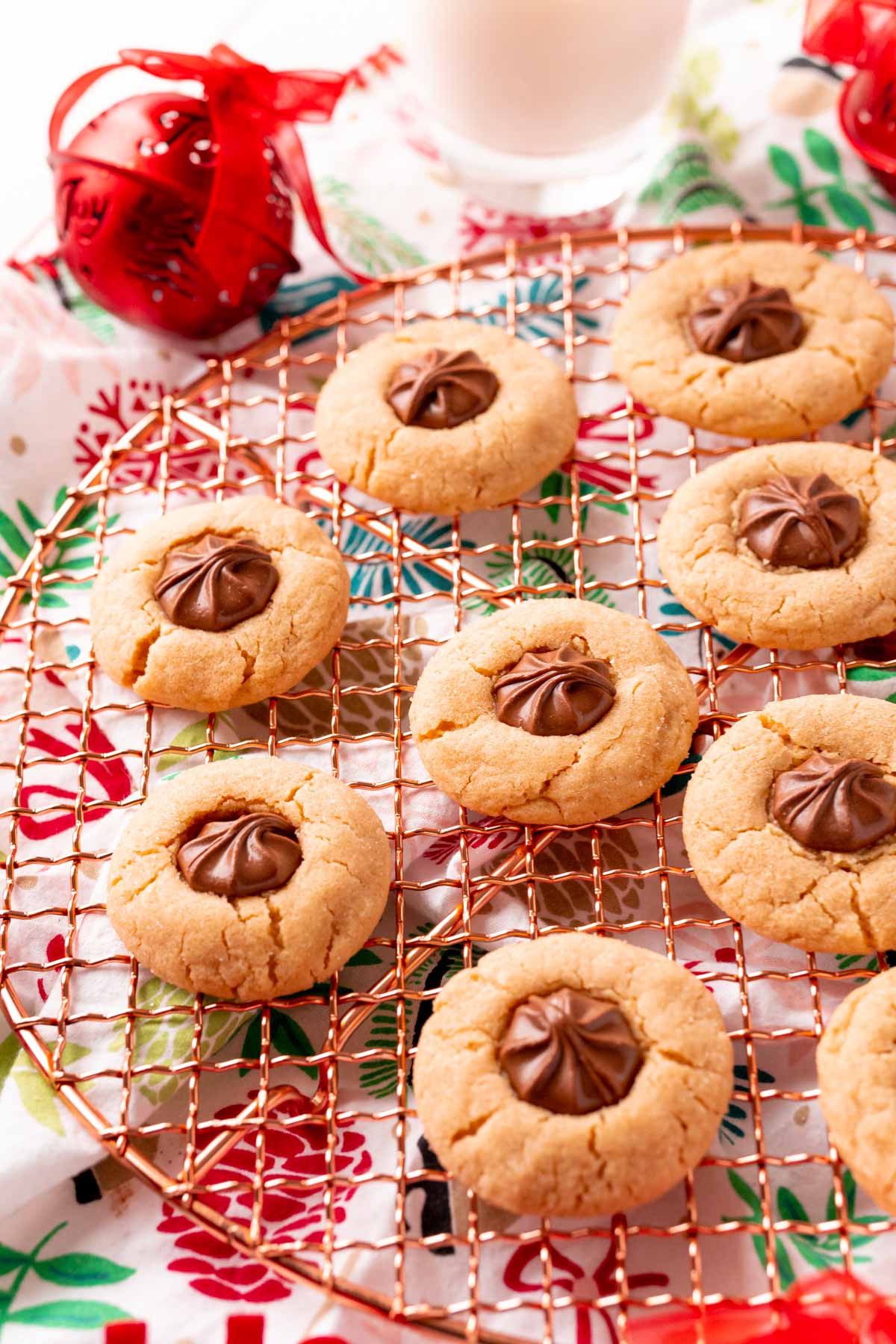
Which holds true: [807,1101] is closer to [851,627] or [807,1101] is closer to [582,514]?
[851,627]

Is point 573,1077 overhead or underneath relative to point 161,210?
underneath

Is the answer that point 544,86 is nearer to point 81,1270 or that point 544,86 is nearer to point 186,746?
point 186,746

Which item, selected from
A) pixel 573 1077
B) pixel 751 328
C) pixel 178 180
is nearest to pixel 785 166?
pixel 751 328

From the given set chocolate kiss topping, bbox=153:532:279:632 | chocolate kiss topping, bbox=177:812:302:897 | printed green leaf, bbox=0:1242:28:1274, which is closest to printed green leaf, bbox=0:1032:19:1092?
printed green leaf, bbox=0:1242:28:1274

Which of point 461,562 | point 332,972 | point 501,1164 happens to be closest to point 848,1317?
point 501,1164

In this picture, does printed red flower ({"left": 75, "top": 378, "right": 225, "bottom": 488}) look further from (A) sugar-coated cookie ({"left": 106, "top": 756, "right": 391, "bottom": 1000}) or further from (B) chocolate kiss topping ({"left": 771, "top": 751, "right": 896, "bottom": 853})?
(B) chocolate kiss topping ({"left": 771, "top": 751, "right": 896, "bottom": 853})

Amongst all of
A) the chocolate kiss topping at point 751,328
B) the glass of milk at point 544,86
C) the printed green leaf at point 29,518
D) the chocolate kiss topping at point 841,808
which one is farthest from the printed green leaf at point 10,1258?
the glass of milk at point 544,86
